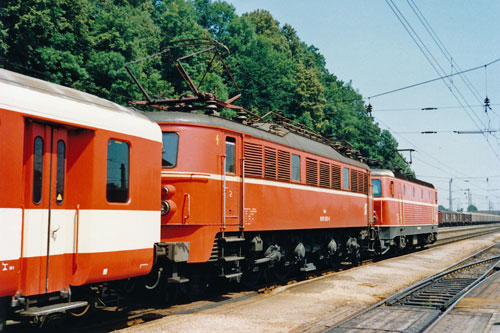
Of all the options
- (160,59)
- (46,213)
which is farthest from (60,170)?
(160,59)

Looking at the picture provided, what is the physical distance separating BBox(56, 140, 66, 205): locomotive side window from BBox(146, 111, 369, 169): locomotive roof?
12.1 feet

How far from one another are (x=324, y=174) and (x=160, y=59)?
29.3 m

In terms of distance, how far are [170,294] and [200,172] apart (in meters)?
2.96

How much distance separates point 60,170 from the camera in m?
7.29

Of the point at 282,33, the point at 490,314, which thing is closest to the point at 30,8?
the point at 490,314

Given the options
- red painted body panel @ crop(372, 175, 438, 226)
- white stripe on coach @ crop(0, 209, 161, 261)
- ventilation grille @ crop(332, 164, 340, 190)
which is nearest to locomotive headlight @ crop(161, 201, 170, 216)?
white stripe on coach @ crop(0, 209, 161, 261)

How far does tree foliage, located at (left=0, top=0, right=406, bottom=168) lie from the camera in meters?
30.5

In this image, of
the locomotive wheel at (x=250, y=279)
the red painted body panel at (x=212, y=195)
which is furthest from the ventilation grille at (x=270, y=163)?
the locomotive wheel at (x=250, y=279)

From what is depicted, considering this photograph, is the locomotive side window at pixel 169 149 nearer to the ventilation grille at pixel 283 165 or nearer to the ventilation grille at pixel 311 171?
the ventilation grille at pixel 283 165

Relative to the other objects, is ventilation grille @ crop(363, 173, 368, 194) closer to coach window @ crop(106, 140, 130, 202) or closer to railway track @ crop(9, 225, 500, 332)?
railway track @ crop(9, 225, 500, 332)

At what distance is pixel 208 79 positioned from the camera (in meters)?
42.0

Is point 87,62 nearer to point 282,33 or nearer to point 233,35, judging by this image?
point 233,35

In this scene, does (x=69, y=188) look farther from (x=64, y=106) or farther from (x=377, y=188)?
(x=377, y=188)

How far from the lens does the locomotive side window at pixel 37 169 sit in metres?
6.77
